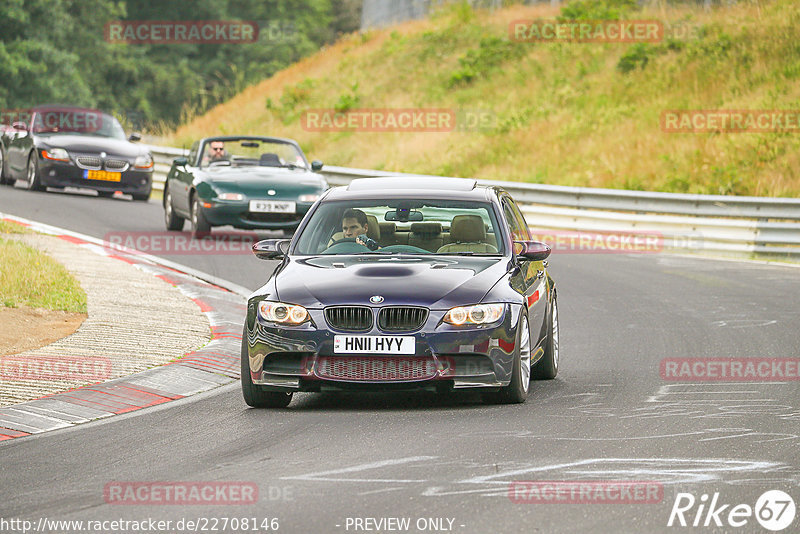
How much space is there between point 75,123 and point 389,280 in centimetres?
1771

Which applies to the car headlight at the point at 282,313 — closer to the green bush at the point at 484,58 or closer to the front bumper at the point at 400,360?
the front bumper at the point at 400,360

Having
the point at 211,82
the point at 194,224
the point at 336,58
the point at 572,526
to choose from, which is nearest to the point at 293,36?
the point at 211,82

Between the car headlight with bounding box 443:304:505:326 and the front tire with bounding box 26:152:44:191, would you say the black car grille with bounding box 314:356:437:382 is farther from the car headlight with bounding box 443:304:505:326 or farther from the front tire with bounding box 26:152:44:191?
the front tire with bounding box 26:152:44:191

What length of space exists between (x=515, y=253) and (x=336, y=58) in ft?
119

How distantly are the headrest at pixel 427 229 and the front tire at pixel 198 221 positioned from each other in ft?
31.4

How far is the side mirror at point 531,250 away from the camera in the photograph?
377 inches

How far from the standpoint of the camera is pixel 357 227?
9.87m

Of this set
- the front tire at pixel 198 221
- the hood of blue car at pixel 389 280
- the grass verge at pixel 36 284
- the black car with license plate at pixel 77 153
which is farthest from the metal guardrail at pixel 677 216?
the hood of blue car at pixel 389 280

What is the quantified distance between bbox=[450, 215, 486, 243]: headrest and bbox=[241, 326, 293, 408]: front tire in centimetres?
171

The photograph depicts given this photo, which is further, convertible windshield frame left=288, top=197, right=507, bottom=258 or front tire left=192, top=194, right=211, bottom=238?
front tire left=192, top=194, right=211, bottom=238

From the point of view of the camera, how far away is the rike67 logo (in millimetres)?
5777

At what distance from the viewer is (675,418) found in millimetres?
8445

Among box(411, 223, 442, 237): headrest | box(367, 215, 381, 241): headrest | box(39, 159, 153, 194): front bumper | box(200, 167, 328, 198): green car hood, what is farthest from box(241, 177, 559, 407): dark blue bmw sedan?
box(39, 159, 153, 194): front bumper

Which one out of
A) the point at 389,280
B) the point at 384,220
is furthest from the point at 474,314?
the point at 384,220
